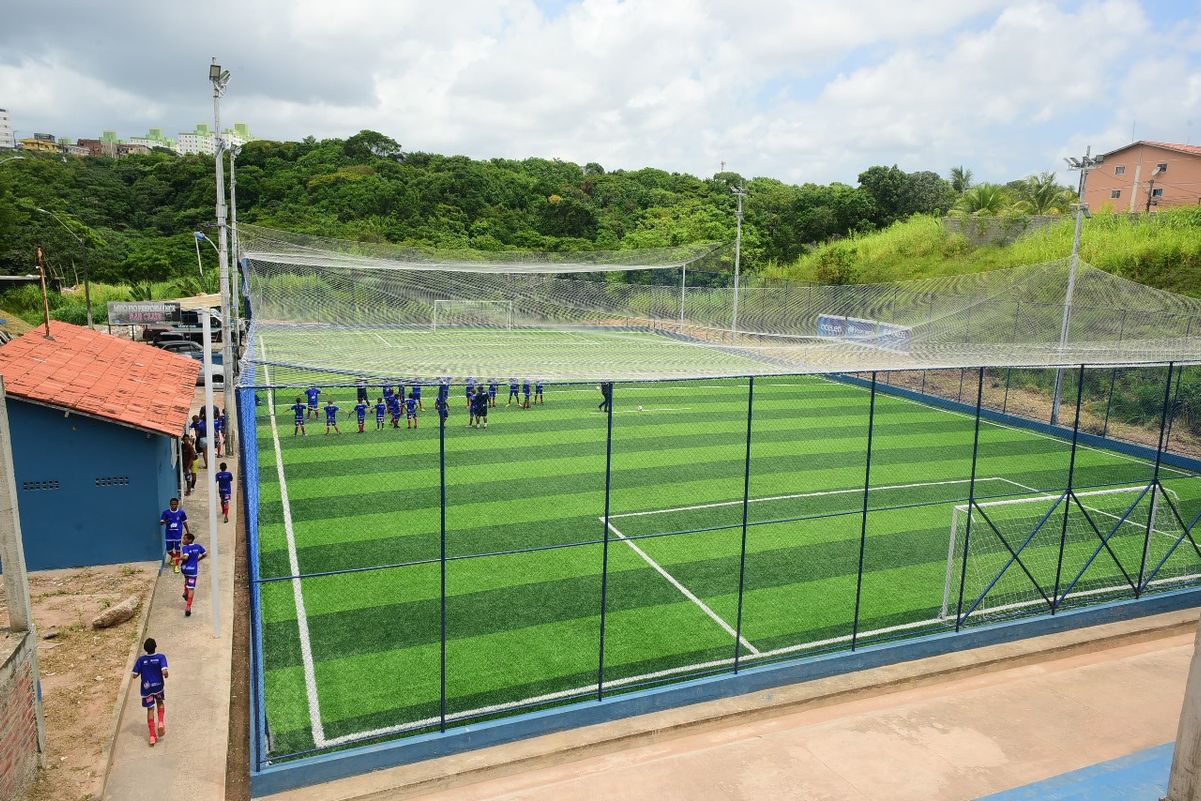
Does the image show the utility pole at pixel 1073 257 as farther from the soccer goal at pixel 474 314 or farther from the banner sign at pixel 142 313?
the banner sign at pixel 142 313

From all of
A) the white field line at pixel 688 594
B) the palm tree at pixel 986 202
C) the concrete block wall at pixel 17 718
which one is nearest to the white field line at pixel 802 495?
the white field line at pixel 688 594

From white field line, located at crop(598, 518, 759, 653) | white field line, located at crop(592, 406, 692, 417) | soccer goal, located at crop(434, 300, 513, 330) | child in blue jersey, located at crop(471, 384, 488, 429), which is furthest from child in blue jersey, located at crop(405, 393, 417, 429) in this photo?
white field line, located at crop(598, 518, 759, 653)

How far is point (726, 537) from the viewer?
1356 centimetres

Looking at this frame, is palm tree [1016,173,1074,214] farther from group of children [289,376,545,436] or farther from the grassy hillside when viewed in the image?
group of children [289,376,545,436]

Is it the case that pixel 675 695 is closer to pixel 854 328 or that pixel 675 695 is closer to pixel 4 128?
pixel 854 328

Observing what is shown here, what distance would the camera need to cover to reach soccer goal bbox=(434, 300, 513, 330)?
28297mm

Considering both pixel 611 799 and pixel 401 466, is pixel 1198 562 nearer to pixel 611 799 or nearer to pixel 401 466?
pixel 611 799

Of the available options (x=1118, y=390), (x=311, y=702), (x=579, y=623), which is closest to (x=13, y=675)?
(x=311, y=702)

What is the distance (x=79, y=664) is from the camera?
28.6ft

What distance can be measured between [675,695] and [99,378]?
9972 mm

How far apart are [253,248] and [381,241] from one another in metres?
14.7

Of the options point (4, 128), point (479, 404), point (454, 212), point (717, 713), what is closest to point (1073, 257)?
point (479, 404)

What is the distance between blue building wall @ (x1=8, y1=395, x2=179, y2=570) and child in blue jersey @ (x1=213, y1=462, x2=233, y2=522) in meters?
1.70

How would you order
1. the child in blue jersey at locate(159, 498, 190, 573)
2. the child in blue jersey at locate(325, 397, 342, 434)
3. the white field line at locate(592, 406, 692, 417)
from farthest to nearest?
the white field line at locate(592, 406, 692, 417), the child in blue jersey at locate(325, 397, 342, 434), the child in blue jersey at locate(159, 498, 190, 573)
